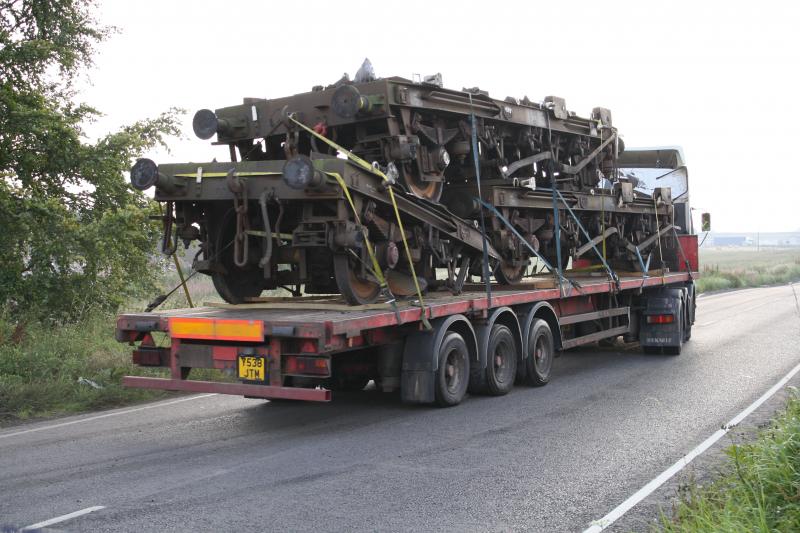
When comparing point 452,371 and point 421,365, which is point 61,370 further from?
point 452,371

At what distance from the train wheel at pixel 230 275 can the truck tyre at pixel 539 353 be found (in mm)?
3561

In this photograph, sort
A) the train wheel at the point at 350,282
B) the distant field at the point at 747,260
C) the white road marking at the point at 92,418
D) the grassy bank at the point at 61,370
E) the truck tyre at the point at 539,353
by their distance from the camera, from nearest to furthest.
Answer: the white road marking at the point at 92,418 → the train wheel at the point at 350,282 → the grassy bank at the point at 61,370 → the truck tyre at the point at 539,353 → the distant field at the point at 747,260

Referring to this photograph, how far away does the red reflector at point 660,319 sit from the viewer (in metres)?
14.8

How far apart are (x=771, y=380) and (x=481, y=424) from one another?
4.91 metres

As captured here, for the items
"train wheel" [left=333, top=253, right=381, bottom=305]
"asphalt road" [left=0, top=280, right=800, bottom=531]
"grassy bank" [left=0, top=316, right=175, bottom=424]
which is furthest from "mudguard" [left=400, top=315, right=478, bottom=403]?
"grassy bank" [left=0, top=316, right=175, bottom=424]

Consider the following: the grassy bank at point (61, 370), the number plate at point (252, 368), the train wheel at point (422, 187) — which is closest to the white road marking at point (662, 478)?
the number plate at point (252, 368)

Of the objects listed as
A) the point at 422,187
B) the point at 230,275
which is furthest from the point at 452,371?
the point at 230,275

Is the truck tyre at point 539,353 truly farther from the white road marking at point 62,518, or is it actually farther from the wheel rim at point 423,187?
the white road marking at point 62,518

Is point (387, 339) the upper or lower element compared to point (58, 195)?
lower

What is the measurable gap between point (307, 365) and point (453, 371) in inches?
94.9

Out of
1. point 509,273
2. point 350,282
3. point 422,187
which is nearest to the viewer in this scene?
point 350,282

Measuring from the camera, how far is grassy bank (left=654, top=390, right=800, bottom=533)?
4875 millimetres

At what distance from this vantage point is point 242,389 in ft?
25.8

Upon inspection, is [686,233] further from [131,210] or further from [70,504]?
[70,504]
